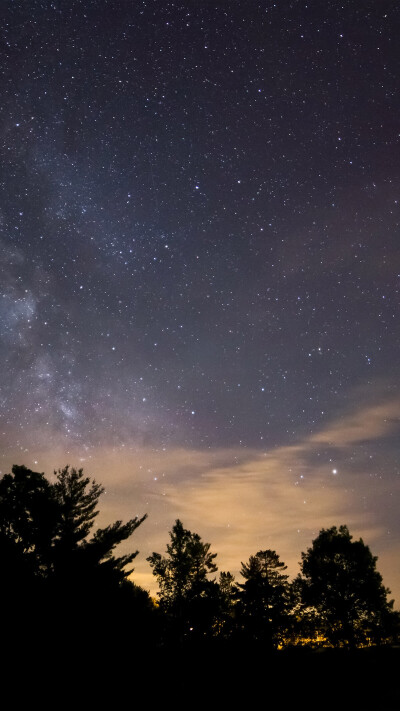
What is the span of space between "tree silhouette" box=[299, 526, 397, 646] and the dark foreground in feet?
52.6

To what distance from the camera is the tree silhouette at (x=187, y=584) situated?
29.8 meters

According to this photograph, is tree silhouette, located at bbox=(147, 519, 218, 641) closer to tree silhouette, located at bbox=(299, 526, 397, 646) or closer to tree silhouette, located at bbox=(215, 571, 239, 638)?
tree silhouette, located at bbox=(215, 571, 239, 638)

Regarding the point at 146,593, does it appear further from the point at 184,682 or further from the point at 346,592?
the point at 346,592

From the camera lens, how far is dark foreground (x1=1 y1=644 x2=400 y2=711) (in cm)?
1030

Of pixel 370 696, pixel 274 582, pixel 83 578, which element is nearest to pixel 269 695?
pixel 370 696

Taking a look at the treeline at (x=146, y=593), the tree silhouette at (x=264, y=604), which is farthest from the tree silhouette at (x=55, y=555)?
the tree silhouette at (x=264, y=604)

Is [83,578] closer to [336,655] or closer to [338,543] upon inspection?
[336,655]

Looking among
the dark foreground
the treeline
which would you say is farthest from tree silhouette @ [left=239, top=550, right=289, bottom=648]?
the dark foreground

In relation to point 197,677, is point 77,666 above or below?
above

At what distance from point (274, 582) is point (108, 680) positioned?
21.7 metres

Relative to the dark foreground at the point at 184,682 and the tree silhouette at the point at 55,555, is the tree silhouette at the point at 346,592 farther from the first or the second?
the tree silhouette at the point at 55,555

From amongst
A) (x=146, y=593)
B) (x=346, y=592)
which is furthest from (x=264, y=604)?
(x=146, y=593)

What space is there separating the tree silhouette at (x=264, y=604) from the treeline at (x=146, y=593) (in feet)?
0.24

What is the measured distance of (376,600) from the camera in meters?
28.9
